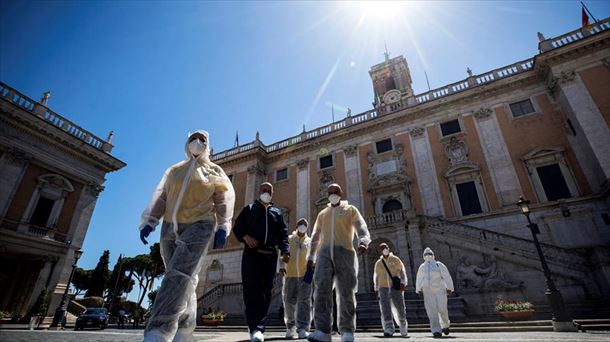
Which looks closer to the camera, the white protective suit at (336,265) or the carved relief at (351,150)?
the white protective suit at (336,265)

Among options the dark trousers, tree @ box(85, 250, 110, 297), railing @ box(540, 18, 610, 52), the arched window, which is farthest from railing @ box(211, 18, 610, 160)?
tree @ box(85, 250, 110, 297)

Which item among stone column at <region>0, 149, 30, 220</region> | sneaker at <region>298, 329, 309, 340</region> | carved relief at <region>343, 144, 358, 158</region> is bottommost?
sneaker at <region>298, 329, 309, 340</region>

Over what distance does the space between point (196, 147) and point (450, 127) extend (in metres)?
19.4

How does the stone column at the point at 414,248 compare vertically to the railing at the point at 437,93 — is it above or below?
below

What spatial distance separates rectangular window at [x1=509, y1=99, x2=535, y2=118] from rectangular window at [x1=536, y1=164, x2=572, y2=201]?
3.70 meters

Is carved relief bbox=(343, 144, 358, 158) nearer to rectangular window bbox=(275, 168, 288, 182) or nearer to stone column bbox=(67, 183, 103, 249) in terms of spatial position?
rectangular window bbox=(275, 168, 288, 182)

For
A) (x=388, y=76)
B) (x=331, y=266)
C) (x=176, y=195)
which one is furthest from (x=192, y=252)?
(x=388, y=76)

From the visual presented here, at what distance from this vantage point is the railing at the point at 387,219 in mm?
14906

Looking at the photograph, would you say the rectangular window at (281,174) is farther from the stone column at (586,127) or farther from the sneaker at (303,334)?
the sneaker at (303,334)

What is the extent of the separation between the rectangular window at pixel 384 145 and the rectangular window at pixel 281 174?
8.03 m

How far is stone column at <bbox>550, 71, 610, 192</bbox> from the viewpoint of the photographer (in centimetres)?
1324

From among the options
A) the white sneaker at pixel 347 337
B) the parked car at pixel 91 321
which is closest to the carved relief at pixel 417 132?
the white sneaker at pixel 347 337

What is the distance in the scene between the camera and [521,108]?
17.3m

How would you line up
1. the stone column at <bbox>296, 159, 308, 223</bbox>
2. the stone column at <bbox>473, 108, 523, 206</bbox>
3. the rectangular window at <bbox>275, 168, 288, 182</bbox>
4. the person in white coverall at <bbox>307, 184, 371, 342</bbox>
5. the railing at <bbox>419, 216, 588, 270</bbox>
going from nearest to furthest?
1. the person in white coverall at <bbox>307, 184, 371, 342</bbox>
2. the railing at <bbox>419, 216, 588, 270</bbox>
3. the stone column at <bbox>473, 108, 523, 206</bbox>
4. the stone column at <bbox>296, 159, 308, 223</bbox>
5. the rectangular window at <bbox>275, 168, 288, 182</bbox>
